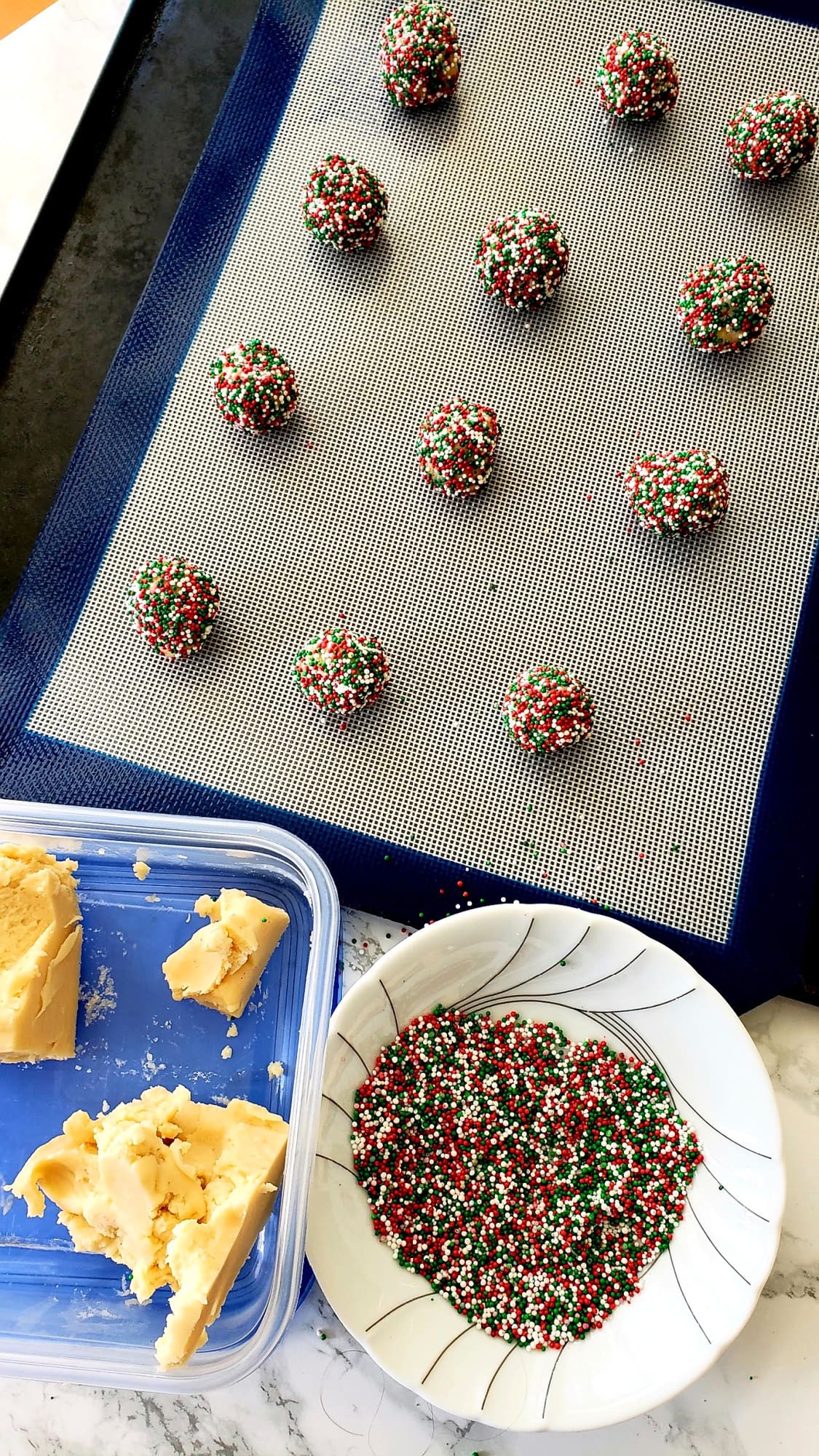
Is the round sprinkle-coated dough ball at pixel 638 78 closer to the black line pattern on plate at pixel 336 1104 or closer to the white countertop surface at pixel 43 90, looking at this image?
the white countertop surface at pixel 43 90

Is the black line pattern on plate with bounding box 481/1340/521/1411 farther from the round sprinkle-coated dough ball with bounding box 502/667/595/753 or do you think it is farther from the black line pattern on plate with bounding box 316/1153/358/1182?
the round sprinkle-coated dough ball with bounding box 502/667/595/753

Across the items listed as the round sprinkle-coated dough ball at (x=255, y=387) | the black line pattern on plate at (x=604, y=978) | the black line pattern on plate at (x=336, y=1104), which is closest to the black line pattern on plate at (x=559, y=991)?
the black line pattern on plate at (x=604, y=978)

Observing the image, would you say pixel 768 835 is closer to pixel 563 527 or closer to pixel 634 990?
pixel 634 990

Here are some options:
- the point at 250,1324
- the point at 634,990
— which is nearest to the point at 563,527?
the point at 634,990

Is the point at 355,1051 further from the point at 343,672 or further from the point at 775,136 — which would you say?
the point at 775,136

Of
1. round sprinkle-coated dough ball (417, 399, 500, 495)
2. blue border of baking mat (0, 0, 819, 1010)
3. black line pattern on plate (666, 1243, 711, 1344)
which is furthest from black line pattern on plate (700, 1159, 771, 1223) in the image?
round sprinkle-coated dough ball (417, 399, 500, 495)

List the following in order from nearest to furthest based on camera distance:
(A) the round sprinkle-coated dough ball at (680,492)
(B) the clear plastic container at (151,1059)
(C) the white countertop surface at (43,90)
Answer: (B) the clear plastic container at (151,1059) < (A) the round sprinkle-coated dough ball at (680,492) < (C) the white countertop surface at (43,90)
